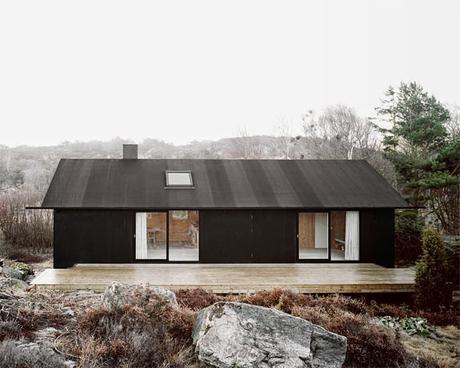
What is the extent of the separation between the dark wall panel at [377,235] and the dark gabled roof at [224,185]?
0.42m

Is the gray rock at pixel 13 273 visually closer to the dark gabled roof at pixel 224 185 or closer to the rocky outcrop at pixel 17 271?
the rocky outcrop at pixel 17 271

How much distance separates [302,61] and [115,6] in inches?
608

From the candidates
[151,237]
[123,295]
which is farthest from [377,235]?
[123,295]

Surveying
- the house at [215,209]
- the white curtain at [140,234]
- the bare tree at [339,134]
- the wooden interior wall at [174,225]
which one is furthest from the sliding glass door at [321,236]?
the bare tree at [339,134]

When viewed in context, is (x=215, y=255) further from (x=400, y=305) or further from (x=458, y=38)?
(x=458, y=38)

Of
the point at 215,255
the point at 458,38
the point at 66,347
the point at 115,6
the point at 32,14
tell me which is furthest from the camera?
the point at 115,6

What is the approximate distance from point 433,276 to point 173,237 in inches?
373

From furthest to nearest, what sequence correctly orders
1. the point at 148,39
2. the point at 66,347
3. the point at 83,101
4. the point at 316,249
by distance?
the point at 83,101
the point at 148,39
the point at 316,249
the point at 66,347

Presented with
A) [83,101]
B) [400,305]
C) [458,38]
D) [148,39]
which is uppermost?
[148,39]

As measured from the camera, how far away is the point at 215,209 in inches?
450

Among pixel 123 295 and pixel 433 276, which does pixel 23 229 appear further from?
pixel 433 276

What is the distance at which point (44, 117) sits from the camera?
1852 inches

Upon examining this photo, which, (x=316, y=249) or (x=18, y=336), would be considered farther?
(x=316, y=249)

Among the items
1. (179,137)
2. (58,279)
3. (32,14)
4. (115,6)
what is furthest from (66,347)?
(179,137)
